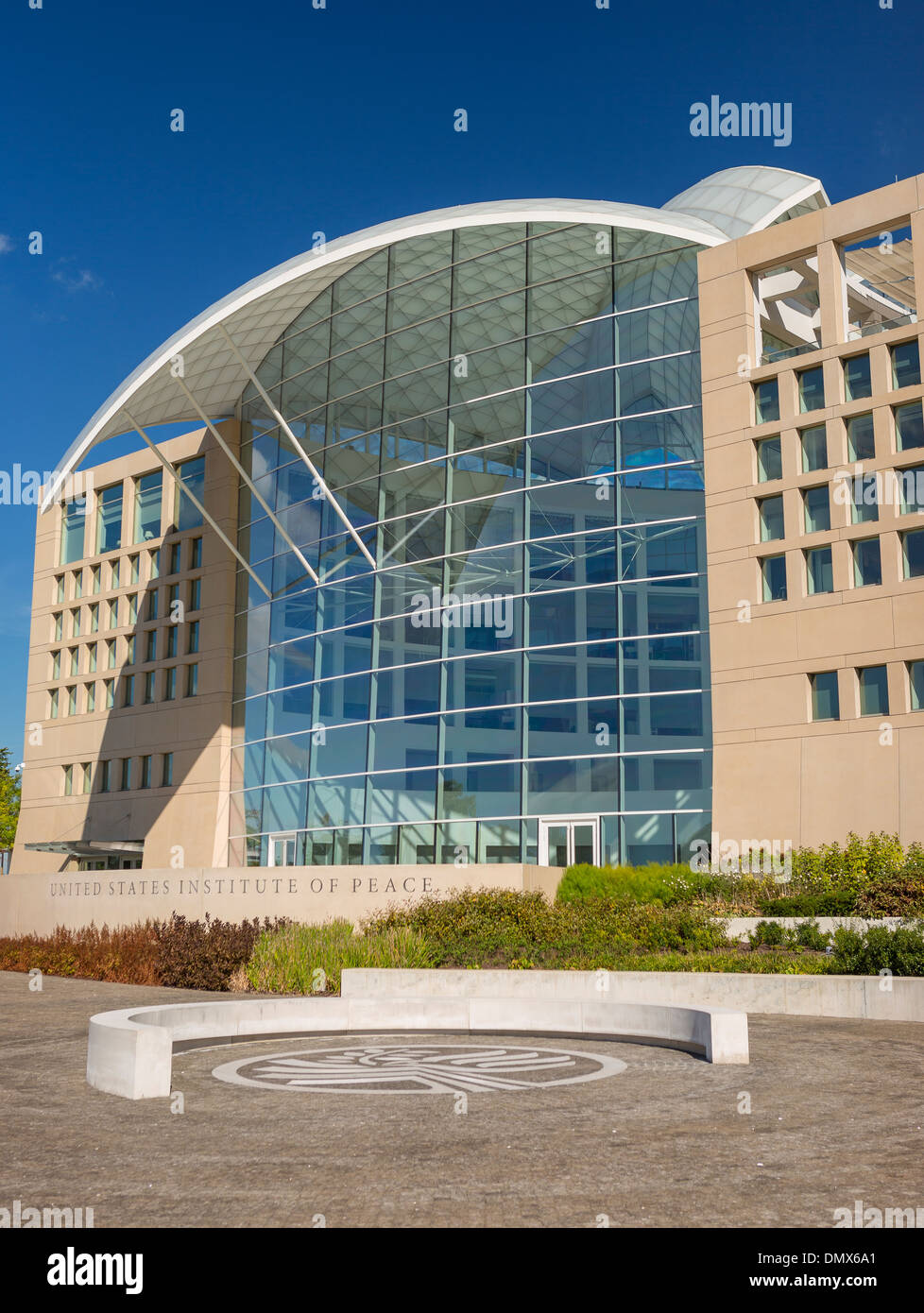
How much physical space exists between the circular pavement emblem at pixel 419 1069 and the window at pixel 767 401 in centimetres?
2038

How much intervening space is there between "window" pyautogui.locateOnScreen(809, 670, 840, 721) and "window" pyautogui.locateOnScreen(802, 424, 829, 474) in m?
4.88

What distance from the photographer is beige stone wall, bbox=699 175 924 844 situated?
25.8 metres

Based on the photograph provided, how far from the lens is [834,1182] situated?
22.0ft

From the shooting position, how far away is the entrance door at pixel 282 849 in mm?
38531

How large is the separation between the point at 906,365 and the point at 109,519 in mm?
36163

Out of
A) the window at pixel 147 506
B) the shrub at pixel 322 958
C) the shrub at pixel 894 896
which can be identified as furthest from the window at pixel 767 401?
the window at pixel 147 506

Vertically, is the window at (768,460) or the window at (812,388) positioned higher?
the window at (812,388)

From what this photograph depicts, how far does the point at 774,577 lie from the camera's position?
2884 centimetres

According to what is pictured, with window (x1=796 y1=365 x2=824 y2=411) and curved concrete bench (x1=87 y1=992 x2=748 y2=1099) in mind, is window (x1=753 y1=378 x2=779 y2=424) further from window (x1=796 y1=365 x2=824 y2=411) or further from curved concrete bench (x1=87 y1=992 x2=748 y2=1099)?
curved concrete bench (x1=87 y1=992 x2=748 y2=1099)

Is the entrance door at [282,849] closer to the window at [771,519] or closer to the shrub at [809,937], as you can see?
the window at [771,519]

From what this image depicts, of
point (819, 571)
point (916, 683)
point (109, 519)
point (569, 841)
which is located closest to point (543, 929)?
point (569, 841)

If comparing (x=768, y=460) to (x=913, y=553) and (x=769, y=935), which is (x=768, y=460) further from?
(x=769, y=935)
